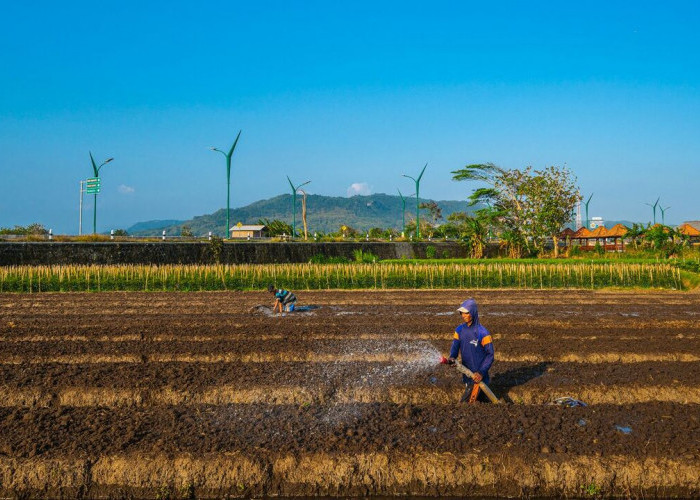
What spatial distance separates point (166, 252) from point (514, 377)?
105 ft

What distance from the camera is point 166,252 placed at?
128 ft

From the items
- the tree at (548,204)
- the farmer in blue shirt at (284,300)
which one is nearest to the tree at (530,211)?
the tree at (548,204)

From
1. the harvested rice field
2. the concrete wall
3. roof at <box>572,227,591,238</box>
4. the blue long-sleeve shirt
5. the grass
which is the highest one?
roof at <box>572,227,591,238</box>

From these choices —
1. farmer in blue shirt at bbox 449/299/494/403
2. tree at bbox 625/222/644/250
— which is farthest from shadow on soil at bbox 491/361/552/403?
tree at bbox 625/222/644/250

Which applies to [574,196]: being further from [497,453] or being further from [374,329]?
[497,453]

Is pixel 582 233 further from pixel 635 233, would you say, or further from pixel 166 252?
pixel 166 252

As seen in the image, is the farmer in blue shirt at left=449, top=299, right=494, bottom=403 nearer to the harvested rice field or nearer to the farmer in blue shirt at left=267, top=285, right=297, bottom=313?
the harvested rice field

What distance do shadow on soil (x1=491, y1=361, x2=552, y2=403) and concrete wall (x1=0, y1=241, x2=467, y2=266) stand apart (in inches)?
1215

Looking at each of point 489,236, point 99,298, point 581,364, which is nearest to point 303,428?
point 581,364

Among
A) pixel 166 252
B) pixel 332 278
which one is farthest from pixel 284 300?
pixel 166 252

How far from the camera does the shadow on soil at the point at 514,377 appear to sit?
9336 mm

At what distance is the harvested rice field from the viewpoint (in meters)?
6.69

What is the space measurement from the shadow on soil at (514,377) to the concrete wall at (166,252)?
101ft

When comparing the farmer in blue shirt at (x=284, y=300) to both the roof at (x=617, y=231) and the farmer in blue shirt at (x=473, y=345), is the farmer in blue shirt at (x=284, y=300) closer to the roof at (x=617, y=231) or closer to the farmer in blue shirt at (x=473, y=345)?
the farmer in blue shirt at (x=473, y=345)
